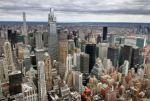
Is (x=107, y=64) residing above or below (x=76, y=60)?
below

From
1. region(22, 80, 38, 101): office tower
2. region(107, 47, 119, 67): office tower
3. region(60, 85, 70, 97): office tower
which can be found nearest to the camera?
region(22, 80, 38, 101): office tower

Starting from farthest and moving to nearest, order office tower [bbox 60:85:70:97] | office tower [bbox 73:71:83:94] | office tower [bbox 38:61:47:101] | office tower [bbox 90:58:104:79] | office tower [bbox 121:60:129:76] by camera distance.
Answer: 1. office tower [bbox 90:58:104:79]
2. office tower [bbox 121:60:129:76]
3. office tower [bbox 73:71:83:94]
4. office tower [bbox 60:85:70:97]
5. office tower [bbox 38:61:47:101]

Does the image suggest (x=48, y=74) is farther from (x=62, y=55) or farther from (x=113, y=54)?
(x=113, y=54)

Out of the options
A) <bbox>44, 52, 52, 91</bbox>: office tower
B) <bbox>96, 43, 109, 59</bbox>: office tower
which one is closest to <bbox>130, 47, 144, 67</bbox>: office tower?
<bbox>96, 43, 109, 59</bbox>: office tower

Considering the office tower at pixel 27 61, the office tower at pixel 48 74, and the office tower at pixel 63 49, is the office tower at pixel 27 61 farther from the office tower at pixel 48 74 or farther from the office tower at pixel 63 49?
the office tower at pixel 63 49

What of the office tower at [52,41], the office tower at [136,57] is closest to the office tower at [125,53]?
the office tower at [136,57]

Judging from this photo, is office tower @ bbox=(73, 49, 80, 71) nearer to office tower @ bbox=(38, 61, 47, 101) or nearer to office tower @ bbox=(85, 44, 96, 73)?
office tower @ bbox=(85, 44, 96, 73)

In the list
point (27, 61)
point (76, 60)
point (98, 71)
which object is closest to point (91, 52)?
point (76, 60)
